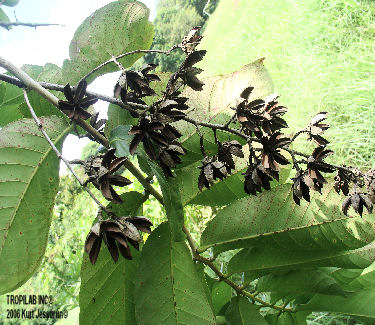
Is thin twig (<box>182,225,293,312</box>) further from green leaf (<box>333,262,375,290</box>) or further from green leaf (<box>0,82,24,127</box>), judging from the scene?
green leaf (<box>0,82,24,127</box>)

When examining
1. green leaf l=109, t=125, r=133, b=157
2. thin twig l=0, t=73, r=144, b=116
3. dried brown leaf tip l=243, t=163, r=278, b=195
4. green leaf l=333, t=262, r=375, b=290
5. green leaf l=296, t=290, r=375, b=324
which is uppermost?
thin twig l=0, t=73, r=144, b=116

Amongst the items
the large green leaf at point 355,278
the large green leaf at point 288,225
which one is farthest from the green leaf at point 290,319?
the large green leaf at point 288,225

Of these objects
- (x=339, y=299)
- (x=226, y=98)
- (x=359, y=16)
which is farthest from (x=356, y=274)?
(x=359, y=16)

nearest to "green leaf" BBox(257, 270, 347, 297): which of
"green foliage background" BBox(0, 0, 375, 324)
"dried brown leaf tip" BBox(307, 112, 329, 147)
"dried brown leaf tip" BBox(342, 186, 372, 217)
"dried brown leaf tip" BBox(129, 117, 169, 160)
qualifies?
"dried brown leaf tip" BBox(342, 186, 372, 217)

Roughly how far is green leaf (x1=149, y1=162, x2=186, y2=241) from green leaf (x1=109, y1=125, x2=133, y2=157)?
46 mm

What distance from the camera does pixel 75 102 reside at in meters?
0.54

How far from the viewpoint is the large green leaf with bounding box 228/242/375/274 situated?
77cm

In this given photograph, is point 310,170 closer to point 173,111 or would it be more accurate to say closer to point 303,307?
point 173,111

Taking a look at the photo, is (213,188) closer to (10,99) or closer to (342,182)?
(342,182)

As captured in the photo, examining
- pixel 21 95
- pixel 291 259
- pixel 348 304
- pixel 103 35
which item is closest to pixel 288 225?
pixel 291 259

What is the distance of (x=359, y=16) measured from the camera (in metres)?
4.14

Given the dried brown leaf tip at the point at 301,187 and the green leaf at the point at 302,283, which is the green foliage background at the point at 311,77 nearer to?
the green leaf at the point at 302,283

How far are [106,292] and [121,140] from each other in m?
0.33

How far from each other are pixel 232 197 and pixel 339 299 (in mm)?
365
